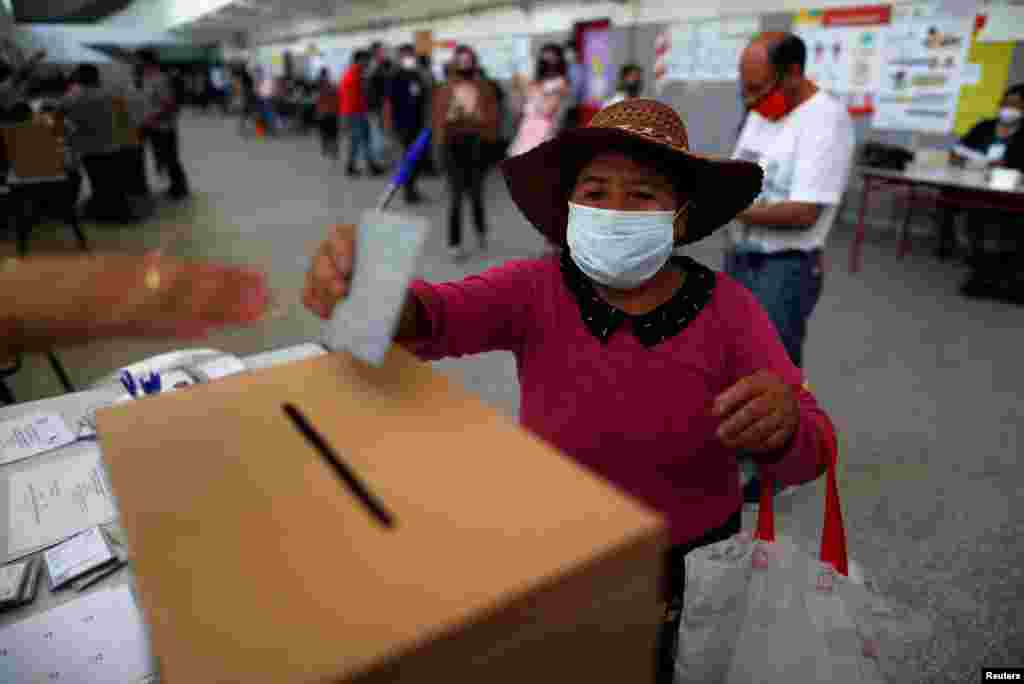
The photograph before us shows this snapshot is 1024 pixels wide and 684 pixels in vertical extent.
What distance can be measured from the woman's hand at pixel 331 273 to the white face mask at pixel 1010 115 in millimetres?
5889

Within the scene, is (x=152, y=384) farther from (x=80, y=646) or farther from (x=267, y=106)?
(x=267, y=106)

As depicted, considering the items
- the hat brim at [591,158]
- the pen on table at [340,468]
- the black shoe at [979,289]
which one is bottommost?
the black shoe at [979,289]

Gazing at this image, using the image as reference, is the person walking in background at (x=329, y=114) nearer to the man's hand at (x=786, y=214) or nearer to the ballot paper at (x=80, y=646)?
the man's hand at (x=786, y=214)

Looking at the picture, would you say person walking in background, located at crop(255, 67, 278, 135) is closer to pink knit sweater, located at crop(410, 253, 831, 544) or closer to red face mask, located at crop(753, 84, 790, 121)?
red face mask, located at crop(753, 84, 790, 121)

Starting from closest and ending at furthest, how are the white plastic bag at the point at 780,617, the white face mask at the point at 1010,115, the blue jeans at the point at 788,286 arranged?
the white plastic bag at the point at 780,617 < the blue jeans at the point at 788,286 < the white face mask at the point at 1010,115

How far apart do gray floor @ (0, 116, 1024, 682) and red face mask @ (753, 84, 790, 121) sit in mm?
1371

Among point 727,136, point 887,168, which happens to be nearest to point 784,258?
point 887,168

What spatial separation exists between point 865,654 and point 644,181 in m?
0.82

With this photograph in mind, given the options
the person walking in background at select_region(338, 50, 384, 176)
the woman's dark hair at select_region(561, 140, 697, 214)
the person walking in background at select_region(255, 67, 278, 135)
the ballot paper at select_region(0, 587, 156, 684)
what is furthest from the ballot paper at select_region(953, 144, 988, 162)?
the person walking in background at select_region(255, 67, 278, 135)

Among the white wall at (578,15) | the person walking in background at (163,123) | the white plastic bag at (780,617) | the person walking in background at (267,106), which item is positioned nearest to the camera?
the white plastic bag at (780,617)

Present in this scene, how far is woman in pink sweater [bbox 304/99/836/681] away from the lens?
979 millimetres

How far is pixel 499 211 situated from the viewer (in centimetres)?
720

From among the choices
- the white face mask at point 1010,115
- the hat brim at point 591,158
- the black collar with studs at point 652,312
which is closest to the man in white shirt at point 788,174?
the hat brim at point 591,158

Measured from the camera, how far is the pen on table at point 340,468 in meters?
0.46
